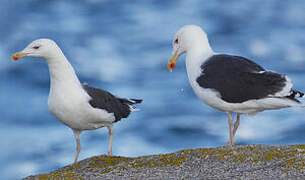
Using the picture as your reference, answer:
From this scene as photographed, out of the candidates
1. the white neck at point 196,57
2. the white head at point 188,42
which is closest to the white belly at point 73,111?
the white neck at point 196,57

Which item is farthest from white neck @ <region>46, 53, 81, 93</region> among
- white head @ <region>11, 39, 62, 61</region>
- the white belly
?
the white belly

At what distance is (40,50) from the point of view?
33.1ft

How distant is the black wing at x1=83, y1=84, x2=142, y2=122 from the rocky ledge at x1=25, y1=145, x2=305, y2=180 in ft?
6.36

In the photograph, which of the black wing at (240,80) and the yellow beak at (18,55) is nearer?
the black wing at (240,80)

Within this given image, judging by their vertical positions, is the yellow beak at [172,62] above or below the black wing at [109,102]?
above

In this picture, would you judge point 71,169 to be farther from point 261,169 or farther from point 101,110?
point 261,169

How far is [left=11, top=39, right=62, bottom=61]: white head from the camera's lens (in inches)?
396

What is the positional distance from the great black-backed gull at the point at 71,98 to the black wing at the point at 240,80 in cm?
224

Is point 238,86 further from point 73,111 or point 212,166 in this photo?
point 73,111

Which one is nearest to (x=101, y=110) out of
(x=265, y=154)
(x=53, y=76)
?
(x=53, y=76)

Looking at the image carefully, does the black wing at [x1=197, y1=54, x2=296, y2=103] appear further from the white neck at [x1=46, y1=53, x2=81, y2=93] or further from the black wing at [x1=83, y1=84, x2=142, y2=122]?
the white neck at [x1=46, y1=53, x2=81, y2=93]

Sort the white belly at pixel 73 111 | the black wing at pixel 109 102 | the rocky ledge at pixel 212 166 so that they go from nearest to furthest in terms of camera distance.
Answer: the rocky ledge at pixel 212 166 < the white belly at pixel 73 111 < the black wing at pixel 109 102

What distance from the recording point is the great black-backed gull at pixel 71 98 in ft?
31.7

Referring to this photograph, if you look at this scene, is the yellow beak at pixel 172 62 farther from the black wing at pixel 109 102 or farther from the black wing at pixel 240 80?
the black wing at pixel 240 80
